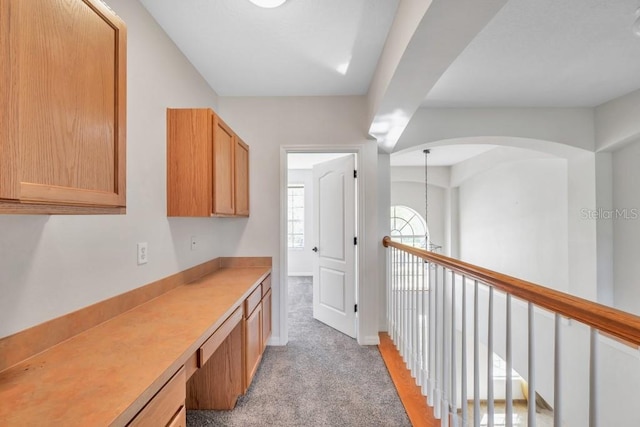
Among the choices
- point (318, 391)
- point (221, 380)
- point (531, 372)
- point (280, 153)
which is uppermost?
point (280, 153)

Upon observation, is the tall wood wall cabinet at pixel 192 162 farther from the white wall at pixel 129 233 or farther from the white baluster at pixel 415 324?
the white baluster at pixel 415 324

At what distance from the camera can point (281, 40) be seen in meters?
1.99

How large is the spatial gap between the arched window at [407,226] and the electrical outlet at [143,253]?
19.9 feet

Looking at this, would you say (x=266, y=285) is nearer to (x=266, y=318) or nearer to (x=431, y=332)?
(x=266, y=318)

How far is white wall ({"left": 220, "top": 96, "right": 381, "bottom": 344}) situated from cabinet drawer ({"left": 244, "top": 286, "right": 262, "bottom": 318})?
54cm

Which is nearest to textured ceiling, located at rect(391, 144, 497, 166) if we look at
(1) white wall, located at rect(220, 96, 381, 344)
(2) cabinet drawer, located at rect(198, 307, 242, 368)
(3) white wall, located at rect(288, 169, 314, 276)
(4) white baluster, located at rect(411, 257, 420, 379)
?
(3) white wall, located at rect(288, 169, 314, 276)

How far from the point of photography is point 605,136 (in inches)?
119

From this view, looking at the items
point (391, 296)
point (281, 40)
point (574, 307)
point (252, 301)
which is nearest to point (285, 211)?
point (252, 301)

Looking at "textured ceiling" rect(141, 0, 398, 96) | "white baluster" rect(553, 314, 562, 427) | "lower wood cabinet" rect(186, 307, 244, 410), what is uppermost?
"textured ceiling" rect(141, 0, 398, 96)

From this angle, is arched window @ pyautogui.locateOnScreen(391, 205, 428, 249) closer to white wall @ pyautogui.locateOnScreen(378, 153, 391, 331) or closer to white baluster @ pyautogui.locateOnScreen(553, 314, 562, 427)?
white wall @ pyautogui.locateOnScreen(378, 153, 391, 331)

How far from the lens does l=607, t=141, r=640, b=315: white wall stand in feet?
9.57

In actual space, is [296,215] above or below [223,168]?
below

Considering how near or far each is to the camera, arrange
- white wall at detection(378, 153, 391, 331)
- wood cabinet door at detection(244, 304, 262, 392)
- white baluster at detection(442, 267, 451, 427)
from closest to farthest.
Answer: white baluster at detection(442, 267, 451, 427)
wood cabinet door at detection(244, 304, 262, 392)
white wall at detection(378, 153, 391, 331)

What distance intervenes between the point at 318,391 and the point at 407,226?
5509 millimetres
